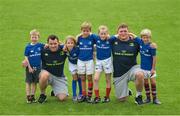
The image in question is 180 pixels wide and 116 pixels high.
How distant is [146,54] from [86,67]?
129cm

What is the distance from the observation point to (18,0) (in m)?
21.7

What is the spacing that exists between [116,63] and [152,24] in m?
7.50

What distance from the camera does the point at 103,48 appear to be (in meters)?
11.1

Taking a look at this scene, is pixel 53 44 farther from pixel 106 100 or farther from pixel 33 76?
pixel 106 100

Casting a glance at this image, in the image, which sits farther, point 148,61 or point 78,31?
point 78,31

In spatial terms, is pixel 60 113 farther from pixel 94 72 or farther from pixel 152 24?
pixel 152 24

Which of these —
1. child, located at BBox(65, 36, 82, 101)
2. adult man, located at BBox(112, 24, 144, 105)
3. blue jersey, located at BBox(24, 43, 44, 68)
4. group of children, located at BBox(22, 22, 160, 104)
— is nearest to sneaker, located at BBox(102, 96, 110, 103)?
group of children, located at BBox(22, 22, 160, 104)

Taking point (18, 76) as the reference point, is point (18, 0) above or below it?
above

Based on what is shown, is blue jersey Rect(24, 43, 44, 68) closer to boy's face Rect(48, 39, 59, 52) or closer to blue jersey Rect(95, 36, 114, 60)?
boy's face Rect(48, 39, 59, 52)

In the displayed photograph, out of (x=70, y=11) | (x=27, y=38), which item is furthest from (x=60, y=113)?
(x=70, y=11)

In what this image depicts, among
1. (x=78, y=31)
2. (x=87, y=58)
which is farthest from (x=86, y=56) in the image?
(x=78, y=31)

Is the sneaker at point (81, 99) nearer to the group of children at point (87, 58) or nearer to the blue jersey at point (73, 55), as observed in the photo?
the group of children at point (87, 58)

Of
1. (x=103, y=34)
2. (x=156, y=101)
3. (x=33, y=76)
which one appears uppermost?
(x=103, y=34)

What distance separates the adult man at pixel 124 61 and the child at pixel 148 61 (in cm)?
→ 16
